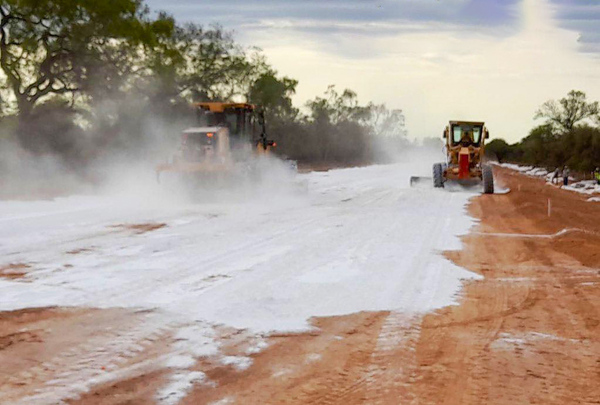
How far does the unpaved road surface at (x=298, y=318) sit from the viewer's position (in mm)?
5070

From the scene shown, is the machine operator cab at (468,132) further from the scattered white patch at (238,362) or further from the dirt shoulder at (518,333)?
the scattered white patch at (238,362)

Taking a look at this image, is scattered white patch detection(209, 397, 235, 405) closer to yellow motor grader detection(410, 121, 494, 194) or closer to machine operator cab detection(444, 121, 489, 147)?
yellow motor grader detection(410, 121, 494, 194)

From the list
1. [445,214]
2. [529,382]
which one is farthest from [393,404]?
[445,214]

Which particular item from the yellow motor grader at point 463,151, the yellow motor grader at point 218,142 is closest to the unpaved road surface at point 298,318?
the yellow motor grader at point 218,142

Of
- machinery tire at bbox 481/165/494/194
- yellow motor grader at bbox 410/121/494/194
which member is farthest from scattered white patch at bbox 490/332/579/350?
yellow motor grader at bbox 410/121/494/194

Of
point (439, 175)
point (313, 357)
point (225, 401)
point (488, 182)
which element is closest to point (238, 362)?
point (313, 357)

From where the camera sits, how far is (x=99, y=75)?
112 feet

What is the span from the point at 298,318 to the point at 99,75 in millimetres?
29551

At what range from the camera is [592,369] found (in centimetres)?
554

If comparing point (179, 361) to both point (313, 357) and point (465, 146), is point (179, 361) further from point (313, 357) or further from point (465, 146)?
point (465, 146)

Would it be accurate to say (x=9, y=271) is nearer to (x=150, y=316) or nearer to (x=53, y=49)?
(x=150, y=316)

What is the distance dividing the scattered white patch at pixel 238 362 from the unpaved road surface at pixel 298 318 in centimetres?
2

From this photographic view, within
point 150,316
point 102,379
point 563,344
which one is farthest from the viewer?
point 150,316

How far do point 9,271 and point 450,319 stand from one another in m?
5.77
